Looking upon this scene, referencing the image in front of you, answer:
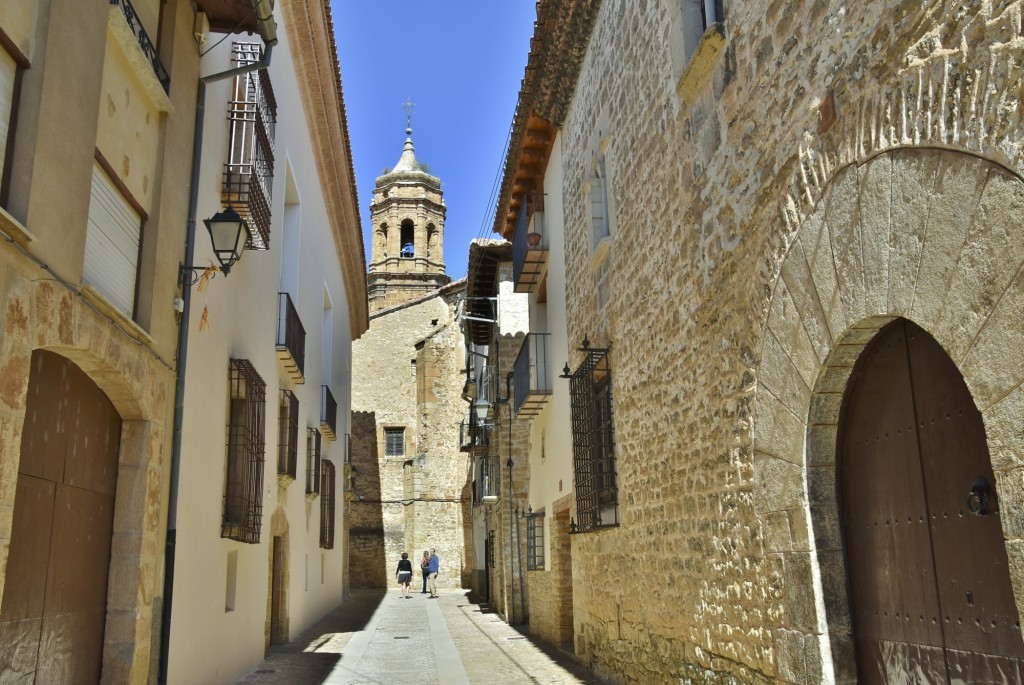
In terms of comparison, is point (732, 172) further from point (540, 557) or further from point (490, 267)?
point (490, 267)

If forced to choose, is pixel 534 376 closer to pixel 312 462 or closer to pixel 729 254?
pixel 312 462

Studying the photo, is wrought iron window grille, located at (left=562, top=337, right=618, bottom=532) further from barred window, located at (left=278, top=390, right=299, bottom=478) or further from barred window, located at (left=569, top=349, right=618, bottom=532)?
barred window, located at (left=278, top=390, right=299, bottom=478)

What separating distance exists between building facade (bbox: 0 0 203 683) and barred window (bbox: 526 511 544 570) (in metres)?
7.18

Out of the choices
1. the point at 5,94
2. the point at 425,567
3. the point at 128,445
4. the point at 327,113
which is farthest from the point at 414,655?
the point at 425,567

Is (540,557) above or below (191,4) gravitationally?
below

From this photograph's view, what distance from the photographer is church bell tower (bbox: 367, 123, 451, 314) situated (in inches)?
1502

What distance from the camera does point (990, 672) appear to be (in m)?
Result: 3.11

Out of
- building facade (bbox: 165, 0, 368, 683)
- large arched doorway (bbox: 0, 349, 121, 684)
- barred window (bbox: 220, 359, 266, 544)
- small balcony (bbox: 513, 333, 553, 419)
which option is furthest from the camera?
small balcony (bbox: 513, 333, 553, 419)

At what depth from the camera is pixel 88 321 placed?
462 cm

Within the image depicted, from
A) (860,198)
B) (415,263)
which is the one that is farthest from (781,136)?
(415,263)

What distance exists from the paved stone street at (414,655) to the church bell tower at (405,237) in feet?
75.0

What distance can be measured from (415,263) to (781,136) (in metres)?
34.8

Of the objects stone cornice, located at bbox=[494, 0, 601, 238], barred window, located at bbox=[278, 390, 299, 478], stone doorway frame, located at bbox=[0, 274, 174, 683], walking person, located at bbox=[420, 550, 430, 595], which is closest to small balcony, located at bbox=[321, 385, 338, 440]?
barred window, located at bbox=[278, 390, 299, 478]

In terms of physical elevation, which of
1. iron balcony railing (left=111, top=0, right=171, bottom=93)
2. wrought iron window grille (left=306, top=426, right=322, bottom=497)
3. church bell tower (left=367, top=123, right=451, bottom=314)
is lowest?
wrought iron window grille (left=306, top=426, right=322, bottom=497)
